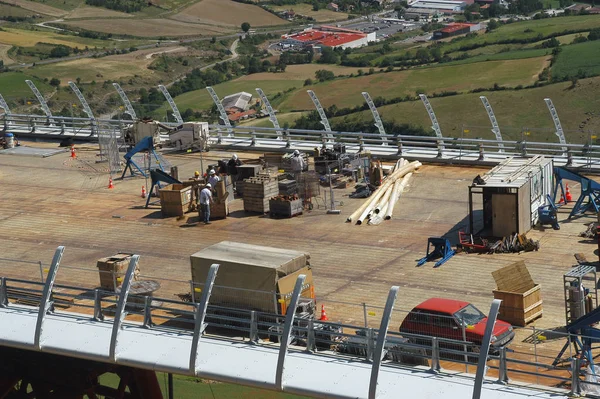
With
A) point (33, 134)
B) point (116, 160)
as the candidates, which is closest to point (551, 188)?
point (116, 160)

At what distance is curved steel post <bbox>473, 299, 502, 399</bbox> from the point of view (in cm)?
1319

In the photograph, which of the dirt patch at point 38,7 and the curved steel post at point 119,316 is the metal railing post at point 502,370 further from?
the dirt patch at point 38,7

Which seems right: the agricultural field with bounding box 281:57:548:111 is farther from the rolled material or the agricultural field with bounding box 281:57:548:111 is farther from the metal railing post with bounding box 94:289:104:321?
the metal railing post with bounding box 94:289:104:321

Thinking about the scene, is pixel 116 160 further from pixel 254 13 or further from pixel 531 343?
pixel 254 13

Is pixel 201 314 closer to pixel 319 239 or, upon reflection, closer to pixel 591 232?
pixel 319 239

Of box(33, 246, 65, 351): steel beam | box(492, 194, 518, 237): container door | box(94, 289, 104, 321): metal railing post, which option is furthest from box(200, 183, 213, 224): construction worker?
box(33, 246, 65, 351): steel beam

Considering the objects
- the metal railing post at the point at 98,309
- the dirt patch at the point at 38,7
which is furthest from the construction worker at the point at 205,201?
the dirt patch at the point at 38,7

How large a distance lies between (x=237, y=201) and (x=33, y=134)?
501 inches

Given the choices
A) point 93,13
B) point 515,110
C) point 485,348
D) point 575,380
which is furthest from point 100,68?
point 485,348

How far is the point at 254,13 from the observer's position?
163 meters

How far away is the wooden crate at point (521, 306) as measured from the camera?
19.2 metres

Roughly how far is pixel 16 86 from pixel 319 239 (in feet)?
200

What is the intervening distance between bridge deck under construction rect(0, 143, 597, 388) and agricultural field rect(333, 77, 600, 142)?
40471 mm

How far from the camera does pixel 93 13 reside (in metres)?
150
